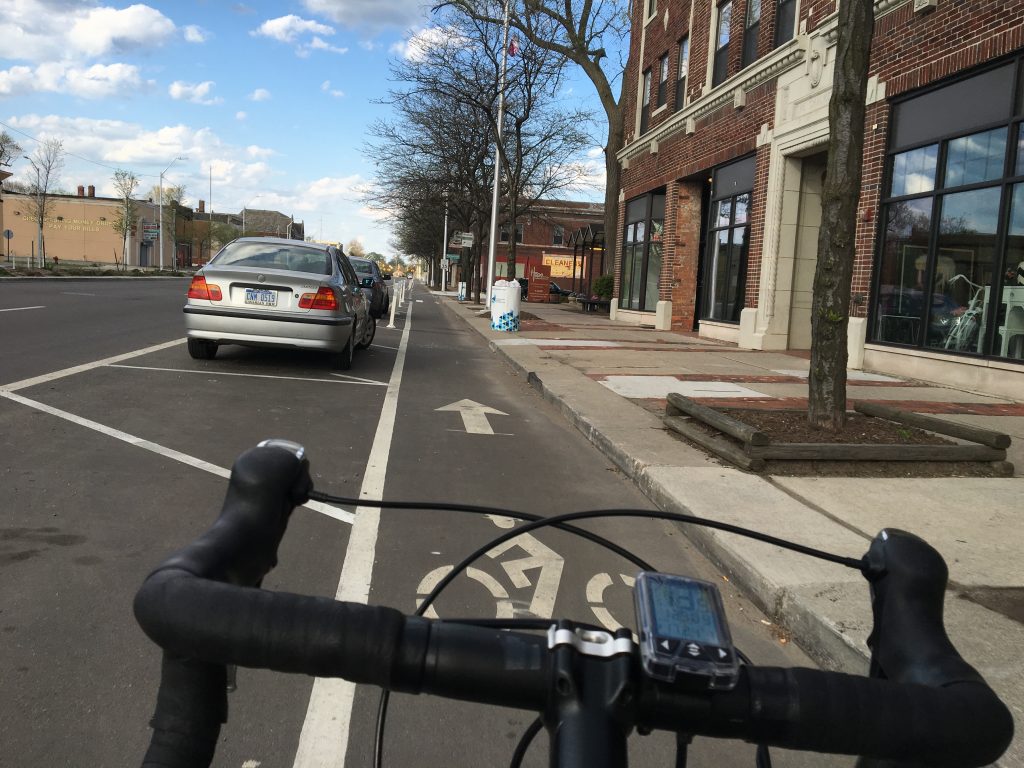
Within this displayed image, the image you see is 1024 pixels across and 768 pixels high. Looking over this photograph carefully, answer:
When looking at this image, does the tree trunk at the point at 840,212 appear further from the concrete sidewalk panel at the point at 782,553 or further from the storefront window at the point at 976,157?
the storefront window at the point at 976,157

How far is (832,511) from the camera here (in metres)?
5.43

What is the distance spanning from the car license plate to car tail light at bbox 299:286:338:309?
1.06 ft

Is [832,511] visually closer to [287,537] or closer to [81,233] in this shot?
[287,537]

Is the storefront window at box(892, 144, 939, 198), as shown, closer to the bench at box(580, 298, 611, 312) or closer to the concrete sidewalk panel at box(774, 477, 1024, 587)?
the concrete sidewalk panel at box(774, 477, 1024, 587)

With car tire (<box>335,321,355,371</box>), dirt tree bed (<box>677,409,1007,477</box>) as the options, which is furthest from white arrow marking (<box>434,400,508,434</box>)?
car tire (<box>335,321,355,371</box>)

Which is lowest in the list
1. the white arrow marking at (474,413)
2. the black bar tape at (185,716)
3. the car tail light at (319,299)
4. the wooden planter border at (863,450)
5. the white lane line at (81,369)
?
the white arrow marking at (474,413)

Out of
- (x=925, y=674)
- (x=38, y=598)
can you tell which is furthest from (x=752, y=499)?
(x=925, y=674)

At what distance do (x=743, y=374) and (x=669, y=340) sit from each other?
6.80 meters

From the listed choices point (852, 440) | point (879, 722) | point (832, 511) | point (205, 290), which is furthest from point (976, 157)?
point (879, 722)

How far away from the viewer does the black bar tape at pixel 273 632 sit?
1053mm

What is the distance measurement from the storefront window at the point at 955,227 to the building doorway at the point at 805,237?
141 inches

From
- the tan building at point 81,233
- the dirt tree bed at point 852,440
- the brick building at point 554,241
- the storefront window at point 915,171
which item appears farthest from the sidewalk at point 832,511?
the tan building at point 81,233

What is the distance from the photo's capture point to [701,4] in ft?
68.5

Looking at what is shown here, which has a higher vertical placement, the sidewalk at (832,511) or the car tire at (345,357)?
the car tire at (345,357)
